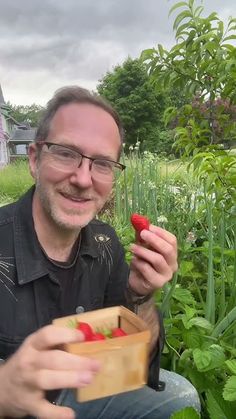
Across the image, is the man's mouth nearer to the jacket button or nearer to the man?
the man

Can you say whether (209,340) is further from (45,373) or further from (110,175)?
(45,373)

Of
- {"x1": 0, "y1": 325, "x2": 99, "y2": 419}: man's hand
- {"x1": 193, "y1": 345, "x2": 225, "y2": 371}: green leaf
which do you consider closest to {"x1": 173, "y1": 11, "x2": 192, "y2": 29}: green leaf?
{"x1": 193, "y1": 345, "x2": 225, "y2": 371}: green leaf

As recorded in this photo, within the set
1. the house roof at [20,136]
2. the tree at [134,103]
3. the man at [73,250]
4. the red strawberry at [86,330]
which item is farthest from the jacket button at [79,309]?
the house roof at [20,136]

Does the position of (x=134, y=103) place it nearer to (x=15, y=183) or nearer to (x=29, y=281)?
(x=15, y=183)

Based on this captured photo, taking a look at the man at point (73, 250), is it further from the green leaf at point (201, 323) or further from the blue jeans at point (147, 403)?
the green leaf at point (201, 323)

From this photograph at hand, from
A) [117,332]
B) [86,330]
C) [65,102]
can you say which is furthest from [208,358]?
[65,102]
